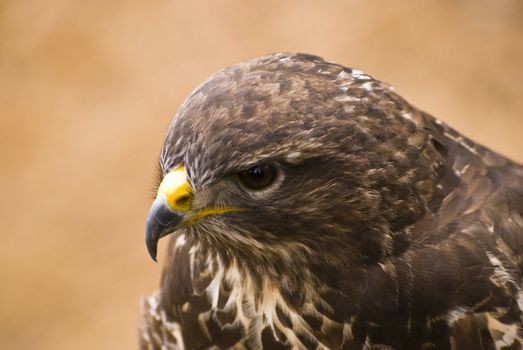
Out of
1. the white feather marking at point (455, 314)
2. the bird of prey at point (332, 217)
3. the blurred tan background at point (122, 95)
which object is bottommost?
the white feather marking at point (455, 314)

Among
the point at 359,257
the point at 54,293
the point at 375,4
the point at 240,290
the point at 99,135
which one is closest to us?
the point at 359,257

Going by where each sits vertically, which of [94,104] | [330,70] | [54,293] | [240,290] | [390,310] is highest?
[94,104]

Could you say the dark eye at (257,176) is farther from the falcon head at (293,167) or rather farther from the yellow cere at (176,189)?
the yellow cere at (176,189)

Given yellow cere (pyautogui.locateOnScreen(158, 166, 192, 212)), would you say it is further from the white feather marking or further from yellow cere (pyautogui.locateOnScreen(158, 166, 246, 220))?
the white feather marking

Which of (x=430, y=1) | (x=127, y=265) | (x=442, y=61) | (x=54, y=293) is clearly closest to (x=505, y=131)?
(x=442, y=61)

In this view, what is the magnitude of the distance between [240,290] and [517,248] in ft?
3.23

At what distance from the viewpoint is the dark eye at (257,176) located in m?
2.86

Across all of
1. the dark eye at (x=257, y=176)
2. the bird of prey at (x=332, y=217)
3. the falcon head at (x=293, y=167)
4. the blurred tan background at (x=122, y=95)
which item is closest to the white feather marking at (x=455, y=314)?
the bird of prey at (x=332, y=217)

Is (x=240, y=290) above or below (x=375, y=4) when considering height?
below

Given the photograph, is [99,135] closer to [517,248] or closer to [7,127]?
[7,127]

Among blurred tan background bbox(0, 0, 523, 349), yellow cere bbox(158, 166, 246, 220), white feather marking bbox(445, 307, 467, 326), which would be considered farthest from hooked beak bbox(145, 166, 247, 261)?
blurred tan background bbox(0, 0, 523, 349)

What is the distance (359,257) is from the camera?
3.07 metres

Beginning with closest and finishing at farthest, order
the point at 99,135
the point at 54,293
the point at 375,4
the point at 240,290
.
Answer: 1. the point at 240,290
2. the point at 54,293
3. the point at 99,135
4. the point at 375,4

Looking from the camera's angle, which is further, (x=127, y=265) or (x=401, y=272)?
(x=127, y=265)
